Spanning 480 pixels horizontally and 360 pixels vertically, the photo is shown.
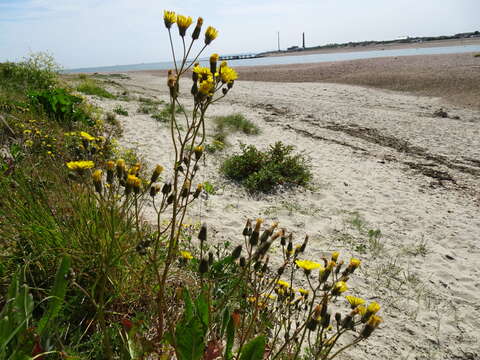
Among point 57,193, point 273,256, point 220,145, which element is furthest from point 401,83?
point 57,193

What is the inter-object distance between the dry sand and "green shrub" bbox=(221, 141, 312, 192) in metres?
0.22

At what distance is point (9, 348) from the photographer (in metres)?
1.45

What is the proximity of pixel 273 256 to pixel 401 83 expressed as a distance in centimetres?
1662

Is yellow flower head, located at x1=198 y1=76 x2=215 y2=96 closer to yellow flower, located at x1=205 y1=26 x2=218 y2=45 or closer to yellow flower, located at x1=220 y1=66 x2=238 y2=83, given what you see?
yellow flower, located at x1=220 y1=66 x2=238 y2=83

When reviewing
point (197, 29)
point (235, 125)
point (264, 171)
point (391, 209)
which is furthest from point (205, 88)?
point (235, 125)

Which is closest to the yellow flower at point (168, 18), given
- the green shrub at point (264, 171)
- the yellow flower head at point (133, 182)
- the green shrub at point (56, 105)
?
the yellow flower head at point (133, 182)

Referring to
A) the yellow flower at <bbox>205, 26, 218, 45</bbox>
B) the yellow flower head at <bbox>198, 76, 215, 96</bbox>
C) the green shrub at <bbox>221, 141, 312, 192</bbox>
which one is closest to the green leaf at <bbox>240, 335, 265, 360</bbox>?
the yellow flower head at <bbox>198, 76, 215, 96</bbox>

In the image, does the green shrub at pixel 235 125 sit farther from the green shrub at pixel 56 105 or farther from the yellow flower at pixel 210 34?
the yellow flower at pixel 210 34

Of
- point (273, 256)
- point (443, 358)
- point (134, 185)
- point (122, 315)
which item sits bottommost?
point (443, 358)

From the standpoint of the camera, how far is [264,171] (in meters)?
5.32

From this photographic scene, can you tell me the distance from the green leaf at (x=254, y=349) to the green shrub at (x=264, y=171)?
385 centimetres

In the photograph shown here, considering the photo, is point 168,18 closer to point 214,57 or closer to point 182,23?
point 182,23

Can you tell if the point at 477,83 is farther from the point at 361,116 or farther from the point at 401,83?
the point at 361,116

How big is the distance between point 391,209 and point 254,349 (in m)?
4.16
